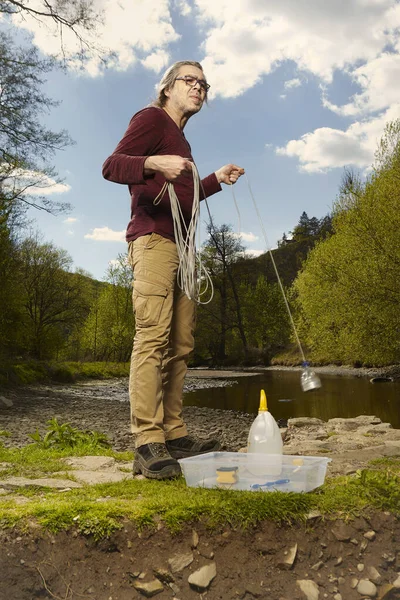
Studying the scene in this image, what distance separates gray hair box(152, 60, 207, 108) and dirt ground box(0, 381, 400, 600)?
9.38 feet

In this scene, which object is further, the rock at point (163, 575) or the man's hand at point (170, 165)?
the man's hand at point (170, 165)

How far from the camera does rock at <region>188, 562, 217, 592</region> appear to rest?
7.74 ft

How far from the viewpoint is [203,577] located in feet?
7.83

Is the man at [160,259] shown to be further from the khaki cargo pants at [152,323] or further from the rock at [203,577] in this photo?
the rock at [203,577]

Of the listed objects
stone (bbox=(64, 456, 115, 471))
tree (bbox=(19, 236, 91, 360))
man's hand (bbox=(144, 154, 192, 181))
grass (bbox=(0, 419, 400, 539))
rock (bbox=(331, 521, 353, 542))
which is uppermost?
tree (bbox=(19, 236, 91, 360))

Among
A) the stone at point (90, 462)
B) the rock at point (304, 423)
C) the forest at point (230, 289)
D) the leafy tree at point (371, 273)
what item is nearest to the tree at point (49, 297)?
the forest at point (230, 289)

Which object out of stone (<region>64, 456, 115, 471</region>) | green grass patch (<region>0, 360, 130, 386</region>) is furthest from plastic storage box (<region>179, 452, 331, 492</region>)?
green grass patch (<region>0, 360, 130, 386</region>)

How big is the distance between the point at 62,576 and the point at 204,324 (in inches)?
1772

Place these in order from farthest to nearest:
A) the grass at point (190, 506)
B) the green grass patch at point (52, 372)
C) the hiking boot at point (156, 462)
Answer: the green grass patch at point (52, 372) → the hiking boot at point (156, 462) → the grass at point (190, 506)

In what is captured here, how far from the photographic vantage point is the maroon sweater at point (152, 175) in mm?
3541

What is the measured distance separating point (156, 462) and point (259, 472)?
67 centimetres

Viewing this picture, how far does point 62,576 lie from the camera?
7.86ft

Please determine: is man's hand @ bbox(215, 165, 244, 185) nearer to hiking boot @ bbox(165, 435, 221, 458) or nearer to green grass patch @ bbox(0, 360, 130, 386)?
hiking boot @ bbox(165, 435, 221, 458)

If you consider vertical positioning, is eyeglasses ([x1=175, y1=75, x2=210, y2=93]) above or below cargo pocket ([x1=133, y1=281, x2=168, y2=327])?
above
